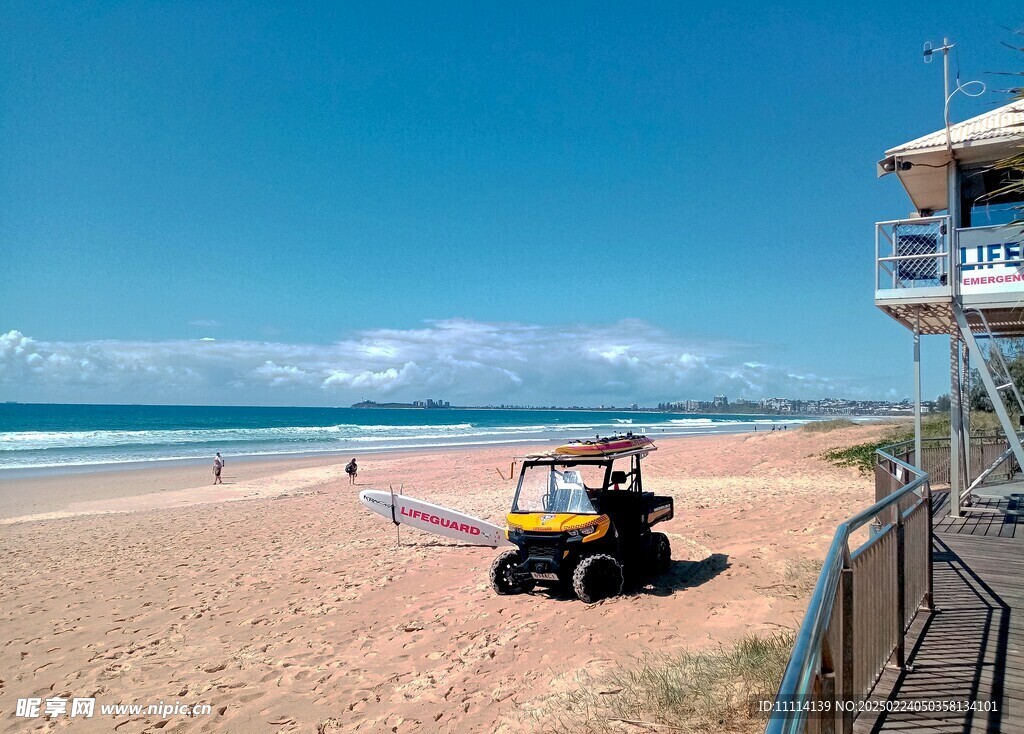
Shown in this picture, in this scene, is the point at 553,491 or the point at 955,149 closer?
the point at 553,491

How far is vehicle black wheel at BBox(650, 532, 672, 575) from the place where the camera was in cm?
925

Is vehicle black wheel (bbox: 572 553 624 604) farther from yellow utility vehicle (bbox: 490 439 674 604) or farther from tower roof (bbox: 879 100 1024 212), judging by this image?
tower roof (bbox: 879 100 1024 212)

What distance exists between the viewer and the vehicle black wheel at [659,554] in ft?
30.3

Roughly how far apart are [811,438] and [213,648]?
32.9 metres

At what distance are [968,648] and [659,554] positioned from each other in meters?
4.82

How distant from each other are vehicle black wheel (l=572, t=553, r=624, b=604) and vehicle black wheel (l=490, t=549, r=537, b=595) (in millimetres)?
830

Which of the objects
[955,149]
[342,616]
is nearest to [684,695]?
[342,616]

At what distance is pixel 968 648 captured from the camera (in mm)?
4863

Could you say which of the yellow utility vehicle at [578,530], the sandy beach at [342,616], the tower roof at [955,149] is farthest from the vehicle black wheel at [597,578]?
the tower roof at [955,149]

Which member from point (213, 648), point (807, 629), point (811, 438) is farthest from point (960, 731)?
point (811, 438)

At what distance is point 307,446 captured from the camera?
178 feet

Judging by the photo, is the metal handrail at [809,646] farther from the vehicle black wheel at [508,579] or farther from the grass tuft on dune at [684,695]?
the vehicle black wheel at [508,579]

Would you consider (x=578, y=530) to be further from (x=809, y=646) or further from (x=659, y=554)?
(x=809, y=646)

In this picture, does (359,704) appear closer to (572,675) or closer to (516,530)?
(572,675)
